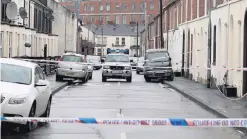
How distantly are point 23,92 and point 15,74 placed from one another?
3.85 feet

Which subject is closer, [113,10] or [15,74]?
[15,74]

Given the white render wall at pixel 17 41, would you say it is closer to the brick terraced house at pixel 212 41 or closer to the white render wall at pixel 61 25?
the brick terraced house at pixel 212 41

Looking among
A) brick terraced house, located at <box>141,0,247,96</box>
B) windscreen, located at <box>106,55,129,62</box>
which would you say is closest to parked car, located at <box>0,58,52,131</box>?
brick terraced house, located at <box>141,0,247,96</box>

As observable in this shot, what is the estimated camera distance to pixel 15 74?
1277cm

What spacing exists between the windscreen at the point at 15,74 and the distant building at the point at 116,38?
10088cm

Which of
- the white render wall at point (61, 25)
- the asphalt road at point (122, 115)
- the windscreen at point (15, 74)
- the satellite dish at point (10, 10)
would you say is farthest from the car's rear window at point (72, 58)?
the white render wall at point (61, 25)

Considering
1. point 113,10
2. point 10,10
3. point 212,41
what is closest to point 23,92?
point 10,10

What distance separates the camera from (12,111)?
11273 mm

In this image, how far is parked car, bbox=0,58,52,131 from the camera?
11312 mm

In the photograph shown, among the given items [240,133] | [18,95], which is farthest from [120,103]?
[18,95]

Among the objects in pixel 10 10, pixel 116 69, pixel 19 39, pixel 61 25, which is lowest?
pixel 116 69

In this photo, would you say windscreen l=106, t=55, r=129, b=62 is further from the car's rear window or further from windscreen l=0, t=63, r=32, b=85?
windscreen l=0, t=63, r=32, b=85

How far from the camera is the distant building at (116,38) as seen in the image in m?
119

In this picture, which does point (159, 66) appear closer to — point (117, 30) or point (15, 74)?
point (15, 74)
